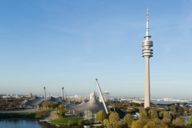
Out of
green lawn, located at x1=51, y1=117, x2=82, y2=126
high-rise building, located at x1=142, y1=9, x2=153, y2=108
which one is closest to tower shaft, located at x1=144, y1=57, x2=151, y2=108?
high-rise building, located at x1=142, y1=9, x2=153, y2=108

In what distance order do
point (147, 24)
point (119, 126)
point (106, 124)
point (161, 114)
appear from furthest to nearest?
1. point (147, 24)
2. point (161, 114)
3. point (106, 124)
4. point (119, 126)

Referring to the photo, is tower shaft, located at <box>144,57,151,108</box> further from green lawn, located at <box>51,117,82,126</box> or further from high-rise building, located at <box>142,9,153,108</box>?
green lawn, located at <box>51,117,82,126</box>

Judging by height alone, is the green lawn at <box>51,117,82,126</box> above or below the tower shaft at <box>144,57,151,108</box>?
below

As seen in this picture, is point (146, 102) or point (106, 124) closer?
point (106, 124)

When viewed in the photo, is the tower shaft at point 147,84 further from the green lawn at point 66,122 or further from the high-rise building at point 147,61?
the green lawn at point 66,122

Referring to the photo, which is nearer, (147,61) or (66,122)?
(66,122)

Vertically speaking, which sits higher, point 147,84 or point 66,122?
point 147,84

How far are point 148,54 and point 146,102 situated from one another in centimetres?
777

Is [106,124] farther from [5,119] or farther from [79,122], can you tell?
[5,119]

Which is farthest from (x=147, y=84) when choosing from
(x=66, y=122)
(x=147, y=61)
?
(x=66, y=122)

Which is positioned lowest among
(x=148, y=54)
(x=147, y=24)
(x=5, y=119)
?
(x=5, y=119)

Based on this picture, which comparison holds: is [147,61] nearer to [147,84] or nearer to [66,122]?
[147,84]

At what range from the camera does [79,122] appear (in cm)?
3616

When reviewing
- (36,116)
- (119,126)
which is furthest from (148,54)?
(119,126)
